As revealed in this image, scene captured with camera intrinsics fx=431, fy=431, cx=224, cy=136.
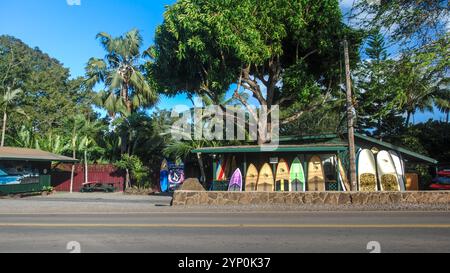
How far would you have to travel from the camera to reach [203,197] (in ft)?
59.3

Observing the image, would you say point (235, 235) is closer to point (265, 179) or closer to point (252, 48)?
point (252, 48)

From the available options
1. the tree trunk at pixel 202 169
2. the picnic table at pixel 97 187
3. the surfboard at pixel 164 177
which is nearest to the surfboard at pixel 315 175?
the tree trunk at pixel 202 169

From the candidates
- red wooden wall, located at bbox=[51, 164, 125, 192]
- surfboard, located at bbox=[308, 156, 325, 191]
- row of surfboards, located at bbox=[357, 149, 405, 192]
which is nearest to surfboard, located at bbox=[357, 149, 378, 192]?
row of surfboards, located at bbox=[357, 149, 405, 192]

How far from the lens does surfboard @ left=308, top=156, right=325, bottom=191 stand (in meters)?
22.0

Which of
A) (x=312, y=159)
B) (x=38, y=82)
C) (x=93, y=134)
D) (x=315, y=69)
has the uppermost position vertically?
(x=38, y=82)

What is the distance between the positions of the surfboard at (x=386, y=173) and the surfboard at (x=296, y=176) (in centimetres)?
401

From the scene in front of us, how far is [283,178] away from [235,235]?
13.8 m

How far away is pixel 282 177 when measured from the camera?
74.1 feet

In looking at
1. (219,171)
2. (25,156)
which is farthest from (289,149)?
(25,156)

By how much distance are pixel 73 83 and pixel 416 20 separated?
47.2 m

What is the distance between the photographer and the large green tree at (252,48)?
2016cm

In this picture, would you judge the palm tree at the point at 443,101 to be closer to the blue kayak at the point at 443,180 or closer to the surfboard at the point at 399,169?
the blue kayak at the point at 443,180
